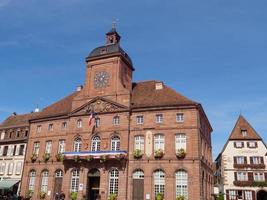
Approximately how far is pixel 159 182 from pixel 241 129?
2261 centimetres

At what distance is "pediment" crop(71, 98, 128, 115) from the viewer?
3894cm

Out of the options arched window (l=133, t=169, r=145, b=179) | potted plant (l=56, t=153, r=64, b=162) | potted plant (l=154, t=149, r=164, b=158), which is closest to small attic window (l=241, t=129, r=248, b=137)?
potted plant (l=154, t=149, r=164, b=158)

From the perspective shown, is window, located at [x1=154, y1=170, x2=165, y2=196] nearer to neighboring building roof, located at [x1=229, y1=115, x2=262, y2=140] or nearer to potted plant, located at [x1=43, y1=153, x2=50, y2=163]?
potted plant, located at [x1=43, y1=153, x2=50, y2=163]

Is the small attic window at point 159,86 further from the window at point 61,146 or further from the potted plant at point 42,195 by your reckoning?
the potted plant at point 42,195

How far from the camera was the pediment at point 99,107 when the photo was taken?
128 ft

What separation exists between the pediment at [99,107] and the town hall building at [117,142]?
0.13m

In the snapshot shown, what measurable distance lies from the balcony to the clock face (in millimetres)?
9304

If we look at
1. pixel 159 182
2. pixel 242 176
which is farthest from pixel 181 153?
pixel 242 176

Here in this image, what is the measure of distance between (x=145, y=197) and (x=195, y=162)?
6.72m

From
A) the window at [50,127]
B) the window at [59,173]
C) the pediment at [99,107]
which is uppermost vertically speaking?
the pediment at [99,107]

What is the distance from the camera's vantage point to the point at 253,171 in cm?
4825

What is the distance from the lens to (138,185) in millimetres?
35375

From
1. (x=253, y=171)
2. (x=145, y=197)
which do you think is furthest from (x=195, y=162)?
(x=253, y=171)

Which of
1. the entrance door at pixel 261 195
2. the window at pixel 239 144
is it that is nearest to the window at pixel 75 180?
the window at pixel 239 144
